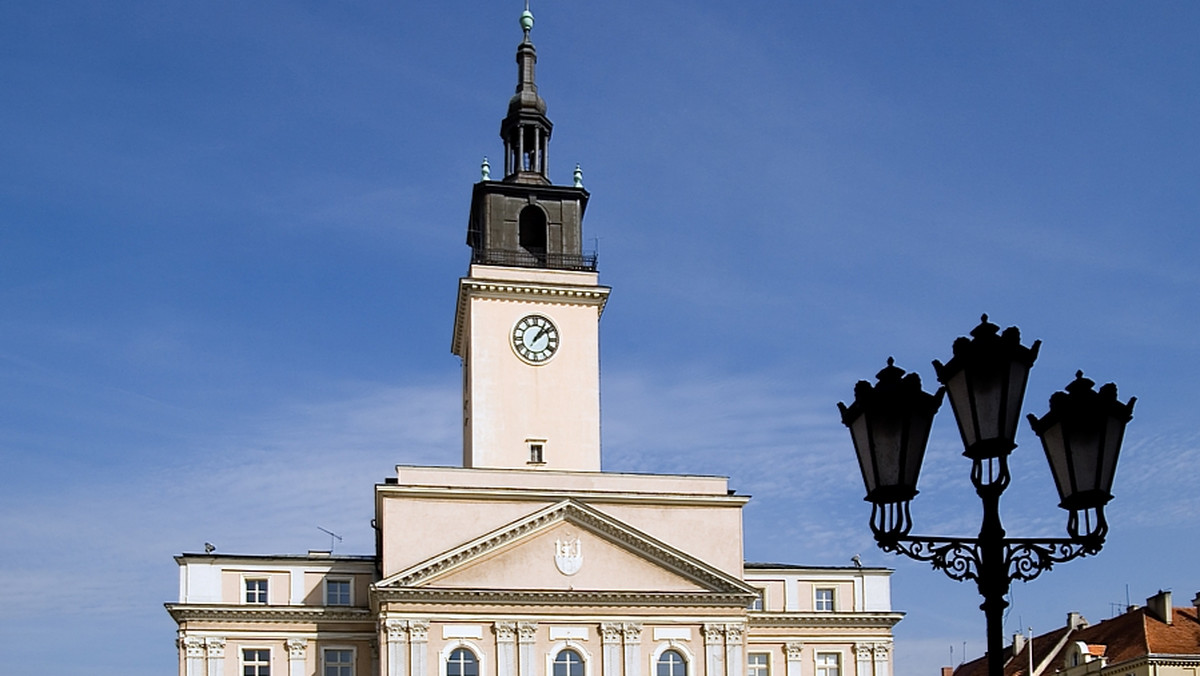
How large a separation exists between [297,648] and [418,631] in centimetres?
622

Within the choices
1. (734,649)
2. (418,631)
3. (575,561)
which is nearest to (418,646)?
(418,631)

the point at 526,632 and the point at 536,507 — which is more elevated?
the point at 536,507

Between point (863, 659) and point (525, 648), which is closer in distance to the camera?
point (525, 648)

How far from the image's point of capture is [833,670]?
192 ft

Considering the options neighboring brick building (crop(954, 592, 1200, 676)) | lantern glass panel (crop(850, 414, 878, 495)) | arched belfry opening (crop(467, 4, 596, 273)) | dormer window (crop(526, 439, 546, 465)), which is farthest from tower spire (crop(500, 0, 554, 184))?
lantern glass panel (crop(850, 414, 878, 495))

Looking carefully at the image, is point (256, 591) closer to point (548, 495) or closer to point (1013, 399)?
point (548, 495)

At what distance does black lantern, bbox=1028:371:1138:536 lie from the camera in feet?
34.6

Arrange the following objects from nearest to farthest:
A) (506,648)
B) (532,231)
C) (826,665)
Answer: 1. (506,648)
2. (826,665)
3. (532,231)

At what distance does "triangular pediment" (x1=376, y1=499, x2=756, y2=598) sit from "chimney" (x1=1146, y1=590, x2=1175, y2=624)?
2865 centimetres

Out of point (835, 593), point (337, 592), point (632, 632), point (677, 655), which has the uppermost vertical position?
point (337, 592)

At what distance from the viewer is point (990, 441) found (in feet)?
34.3

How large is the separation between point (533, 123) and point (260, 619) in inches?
859

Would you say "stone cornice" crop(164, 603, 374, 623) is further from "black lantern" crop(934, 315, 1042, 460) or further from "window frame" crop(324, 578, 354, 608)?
A: "black lantern" crop(934, 315, 1042, 460)

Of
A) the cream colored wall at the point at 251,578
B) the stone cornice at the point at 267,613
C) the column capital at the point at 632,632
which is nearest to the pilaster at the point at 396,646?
the stone cornice at the point at 267,613
